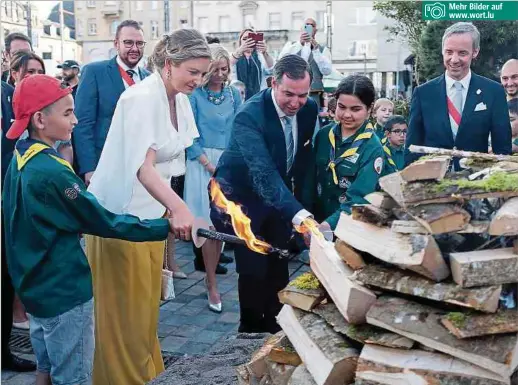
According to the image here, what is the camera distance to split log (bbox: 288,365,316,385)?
243 cm

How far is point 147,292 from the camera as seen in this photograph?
151 inches

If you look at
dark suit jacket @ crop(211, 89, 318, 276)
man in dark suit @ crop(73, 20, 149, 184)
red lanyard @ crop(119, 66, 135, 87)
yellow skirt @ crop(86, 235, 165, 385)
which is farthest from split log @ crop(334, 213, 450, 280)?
red lanyard @ crop(119, 66, 135, 87)

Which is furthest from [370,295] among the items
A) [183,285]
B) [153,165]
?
[183,285]

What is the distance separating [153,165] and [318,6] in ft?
200

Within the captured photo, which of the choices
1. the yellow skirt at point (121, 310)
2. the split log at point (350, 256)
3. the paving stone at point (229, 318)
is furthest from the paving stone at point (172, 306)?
the split log at point (350, 256)

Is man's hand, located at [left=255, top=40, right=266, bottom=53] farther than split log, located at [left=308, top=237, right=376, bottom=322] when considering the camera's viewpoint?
Yes

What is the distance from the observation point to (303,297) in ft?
8.44

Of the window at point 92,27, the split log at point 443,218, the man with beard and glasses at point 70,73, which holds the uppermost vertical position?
the window at point 92,27

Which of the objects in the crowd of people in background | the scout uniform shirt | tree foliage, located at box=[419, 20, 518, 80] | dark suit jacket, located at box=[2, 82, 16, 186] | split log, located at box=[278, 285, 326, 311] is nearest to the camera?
split log, located at box=[278, 285, 326, 311]

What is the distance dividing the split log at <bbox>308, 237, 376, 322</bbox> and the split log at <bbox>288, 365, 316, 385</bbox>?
0.32 metres

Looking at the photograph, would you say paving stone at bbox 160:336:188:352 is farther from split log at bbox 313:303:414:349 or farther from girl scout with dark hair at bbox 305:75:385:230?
split log at bbox 313:303:414:349

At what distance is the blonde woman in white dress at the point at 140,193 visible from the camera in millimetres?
3465

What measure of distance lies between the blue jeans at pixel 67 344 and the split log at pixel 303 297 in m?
1.22

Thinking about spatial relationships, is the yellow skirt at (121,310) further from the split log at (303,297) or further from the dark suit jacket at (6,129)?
the split log at (303,297)
